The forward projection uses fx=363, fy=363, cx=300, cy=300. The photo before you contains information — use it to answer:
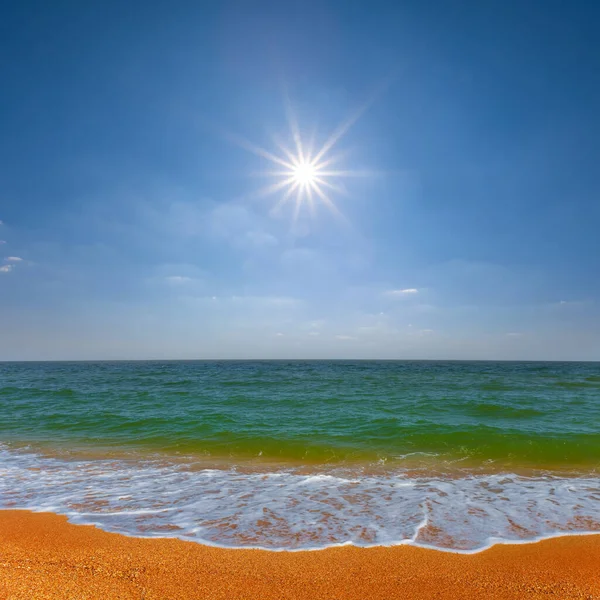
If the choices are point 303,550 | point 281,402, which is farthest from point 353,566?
point 281,402

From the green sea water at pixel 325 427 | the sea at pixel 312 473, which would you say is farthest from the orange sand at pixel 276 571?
the green sea water at pixel 325 427

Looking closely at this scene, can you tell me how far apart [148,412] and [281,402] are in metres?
6.73

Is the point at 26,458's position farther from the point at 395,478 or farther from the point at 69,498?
the point at 395,478

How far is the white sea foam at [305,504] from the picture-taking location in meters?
4.92

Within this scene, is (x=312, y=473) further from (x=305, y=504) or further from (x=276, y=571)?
(x=276, y=571)

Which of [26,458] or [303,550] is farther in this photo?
[26,458]

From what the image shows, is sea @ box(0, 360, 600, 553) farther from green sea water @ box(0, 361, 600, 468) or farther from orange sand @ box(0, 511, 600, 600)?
orange sand @ box(0, 511, 600, 600)

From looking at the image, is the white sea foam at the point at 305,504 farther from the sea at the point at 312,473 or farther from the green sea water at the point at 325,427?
the green sea water at the point at 325,427

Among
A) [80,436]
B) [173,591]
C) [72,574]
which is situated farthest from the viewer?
[80,436]

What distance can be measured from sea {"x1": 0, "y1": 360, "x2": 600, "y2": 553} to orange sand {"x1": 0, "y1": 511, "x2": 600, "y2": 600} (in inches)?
13.8

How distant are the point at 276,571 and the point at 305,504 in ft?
7.49

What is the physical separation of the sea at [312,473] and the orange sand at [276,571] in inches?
13.8

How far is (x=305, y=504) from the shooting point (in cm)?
612

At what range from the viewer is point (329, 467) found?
8.80m
